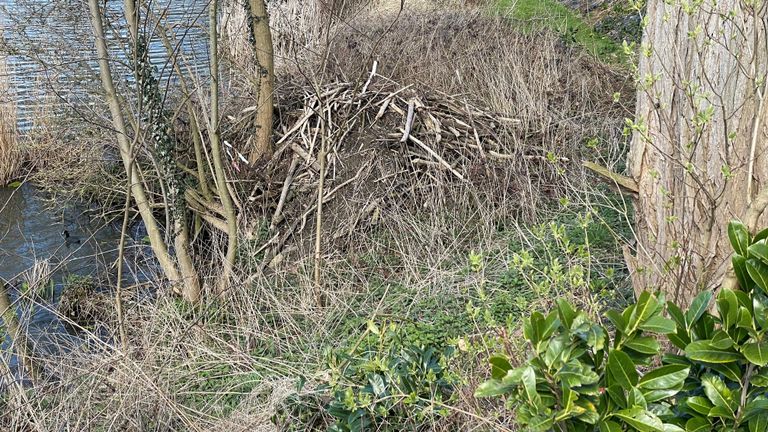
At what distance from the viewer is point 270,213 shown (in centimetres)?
671

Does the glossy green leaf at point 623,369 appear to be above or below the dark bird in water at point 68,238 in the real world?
above

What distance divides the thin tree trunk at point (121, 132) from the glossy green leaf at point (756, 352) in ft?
12.4

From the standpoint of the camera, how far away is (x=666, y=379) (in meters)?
1.88

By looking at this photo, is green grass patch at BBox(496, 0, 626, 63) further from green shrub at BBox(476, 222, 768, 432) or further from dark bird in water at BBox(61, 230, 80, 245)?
green shrub at BBox(476, 222, 768, 432)

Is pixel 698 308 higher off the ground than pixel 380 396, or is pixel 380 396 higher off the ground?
pixel 698 308

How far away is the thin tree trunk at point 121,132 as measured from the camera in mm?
4766

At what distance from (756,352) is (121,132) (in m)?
4.35

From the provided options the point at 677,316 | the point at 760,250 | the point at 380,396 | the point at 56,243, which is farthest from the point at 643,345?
the point at 56,243

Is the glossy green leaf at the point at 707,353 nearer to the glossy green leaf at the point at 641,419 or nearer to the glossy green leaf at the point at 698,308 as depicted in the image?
the glossy green leaf at the point at 698,308

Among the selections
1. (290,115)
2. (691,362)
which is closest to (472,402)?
(691,362)

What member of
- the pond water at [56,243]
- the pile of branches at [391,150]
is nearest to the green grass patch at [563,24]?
the pile of branches at [391,150]

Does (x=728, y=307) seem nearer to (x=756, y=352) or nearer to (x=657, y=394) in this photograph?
(x=756, y=352)

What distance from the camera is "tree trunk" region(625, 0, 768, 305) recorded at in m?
2.69

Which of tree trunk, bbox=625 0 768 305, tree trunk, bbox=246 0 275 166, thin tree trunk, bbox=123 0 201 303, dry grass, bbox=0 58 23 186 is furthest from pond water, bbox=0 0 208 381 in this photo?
tree trunk, bbox=625 0 768 305
